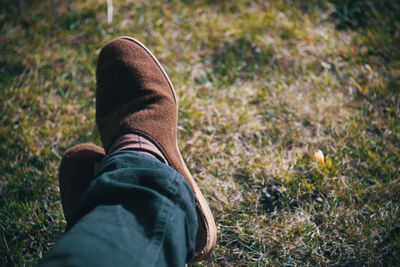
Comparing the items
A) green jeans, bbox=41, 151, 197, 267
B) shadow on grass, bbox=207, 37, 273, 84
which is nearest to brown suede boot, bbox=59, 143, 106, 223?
green jeans, bbox=41, 151, 197, 267

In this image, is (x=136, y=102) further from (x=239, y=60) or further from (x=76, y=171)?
(x=239, y=60)

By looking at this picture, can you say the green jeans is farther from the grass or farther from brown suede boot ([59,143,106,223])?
the grass

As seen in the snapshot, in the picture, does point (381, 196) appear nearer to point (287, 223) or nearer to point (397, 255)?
point (397, 255)

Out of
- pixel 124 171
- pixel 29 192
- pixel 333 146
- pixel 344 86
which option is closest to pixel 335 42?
pixel 344 86

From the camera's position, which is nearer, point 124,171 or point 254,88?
point 124,171

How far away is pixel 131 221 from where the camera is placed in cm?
85

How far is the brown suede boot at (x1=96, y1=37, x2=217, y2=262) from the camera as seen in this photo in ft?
4.43

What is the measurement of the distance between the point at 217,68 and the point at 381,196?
3.79 feet

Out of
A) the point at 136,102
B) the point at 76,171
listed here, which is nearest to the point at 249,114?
the point at 136,102

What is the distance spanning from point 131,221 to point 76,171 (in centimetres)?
70

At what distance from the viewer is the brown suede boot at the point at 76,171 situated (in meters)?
1.34

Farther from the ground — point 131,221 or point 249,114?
point 131,221

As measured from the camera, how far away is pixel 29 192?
4.93 ft

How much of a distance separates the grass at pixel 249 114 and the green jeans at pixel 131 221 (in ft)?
1.72
